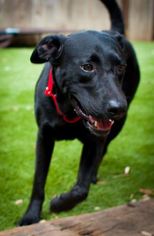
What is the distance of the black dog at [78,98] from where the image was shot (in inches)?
103

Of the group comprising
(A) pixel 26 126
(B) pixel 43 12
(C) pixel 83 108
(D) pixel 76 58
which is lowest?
(B) pixel 43 12

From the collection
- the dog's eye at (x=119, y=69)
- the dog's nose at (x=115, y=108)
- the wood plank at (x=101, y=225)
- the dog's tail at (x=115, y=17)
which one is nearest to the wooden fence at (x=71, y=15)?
the dog's tail at (x=115, y=17)

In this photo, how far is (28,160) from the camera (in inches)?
169

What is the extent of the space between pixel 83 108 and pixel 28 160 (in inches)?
65.8

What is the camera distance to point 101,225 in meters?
2.64

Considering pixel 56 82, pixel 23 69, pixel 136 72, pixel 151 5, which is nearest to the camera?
pixel 56 82

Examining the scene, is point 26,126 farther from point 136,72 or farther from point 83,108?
point 83,108

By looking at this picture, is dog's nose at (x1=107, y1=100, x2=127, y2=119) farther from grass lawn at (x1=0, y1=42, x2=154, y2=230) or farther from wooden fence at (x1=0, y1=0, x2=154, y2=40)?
wooden fence at (x1=0, y1=0, x2=154, y2=40)

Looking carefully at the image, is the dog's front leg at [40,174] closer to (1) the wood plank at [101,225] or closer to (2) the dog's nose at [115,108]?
(1) the wood plank at [101,225]

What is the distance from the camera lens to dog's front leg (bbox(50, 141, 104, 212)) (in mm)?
3064

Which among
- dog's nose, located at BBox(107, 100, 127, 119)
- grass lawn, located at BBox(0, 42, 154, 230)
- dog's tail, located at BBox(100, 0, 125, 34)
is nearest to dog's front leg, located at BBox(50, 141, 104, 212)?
grass lawn, located at BBox(0, 42, 154, 230)

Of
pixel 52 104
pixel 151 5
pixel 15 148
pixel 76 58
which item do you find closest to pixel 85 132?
pixel 52 104

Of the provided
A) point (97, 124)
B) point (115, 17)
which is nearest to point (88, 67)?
point (97, 124)

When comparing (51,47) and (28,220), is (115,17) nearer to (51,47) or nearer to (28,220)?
(51,47)
